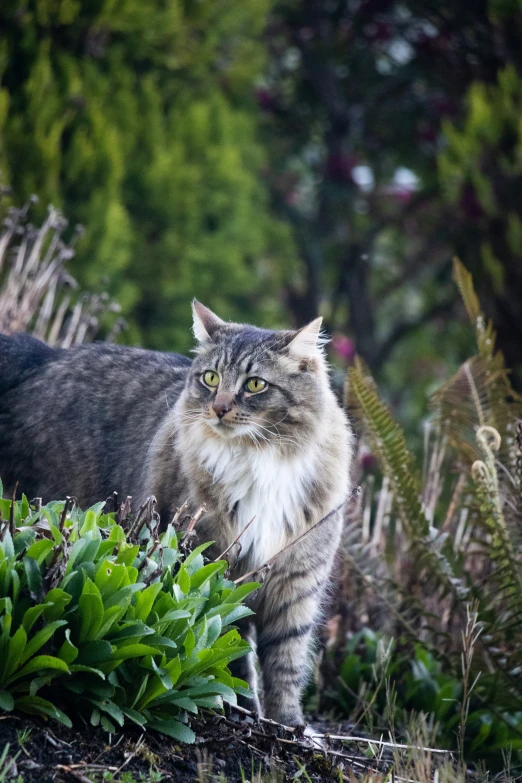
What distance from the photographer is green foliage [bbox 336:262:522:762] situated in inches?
155

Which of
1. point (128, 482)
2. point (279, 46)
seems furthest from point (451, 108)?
point (128, 482)

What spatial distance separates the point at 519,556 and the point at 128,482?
71.4 inches

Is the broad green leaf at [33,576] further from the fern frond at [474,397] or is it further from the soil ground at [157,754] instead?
the fern frond at [474,397]

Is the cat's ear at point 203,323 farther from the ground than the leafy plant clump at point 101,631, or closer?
farther from the ground

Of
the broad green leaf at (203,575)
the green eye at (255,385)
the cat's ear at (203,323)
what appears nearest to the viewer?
the broad green leaf at (203,575)

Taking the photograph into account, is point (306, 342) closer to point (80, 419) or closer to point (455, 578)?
point (80, 419)

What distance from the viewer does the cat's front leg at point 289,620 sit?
3.44 meters

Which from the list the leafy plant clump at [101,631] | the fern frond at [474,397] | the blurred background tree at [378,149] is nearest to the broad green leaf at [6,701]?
the leafy plant clump at [101,631]

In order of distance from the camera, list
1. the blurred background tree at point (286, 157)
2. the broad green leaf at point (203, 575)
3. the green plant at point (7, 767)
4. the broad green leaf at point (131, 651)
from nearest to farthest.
→ the green plant at point (7, 767) < the broad green leaf at point (131, 651) < the broad green leaf at point (203, 575) < the blurred background tree at point (286, 157)

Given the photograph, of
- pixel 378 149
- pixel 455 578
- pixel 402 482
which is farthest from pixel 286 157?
pixel 455 578

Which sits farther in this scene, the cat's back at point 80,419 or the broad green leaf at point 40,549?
the cat's back at point 80,419

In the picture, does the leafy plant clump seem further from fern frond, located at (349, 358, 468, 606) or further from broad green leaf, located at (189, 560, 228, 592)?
fern frond, located at (349, 358, 468, 606)

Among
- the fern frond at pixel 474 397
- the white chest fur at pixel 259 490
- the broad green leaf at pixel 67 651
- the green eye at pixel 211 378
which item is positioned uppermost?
the fern frond at pixel 474 397

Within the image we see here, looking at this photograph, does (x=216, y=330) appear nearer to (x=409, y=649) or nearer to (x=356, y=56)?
(x=409, y=649)
